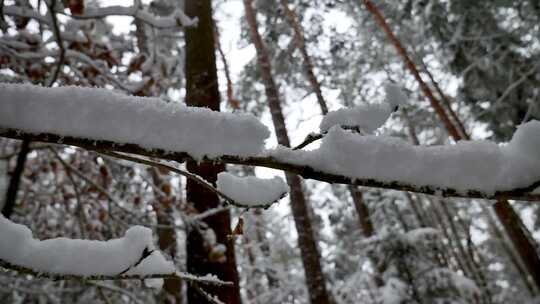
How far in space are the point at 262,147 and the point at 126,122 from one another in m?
0.27

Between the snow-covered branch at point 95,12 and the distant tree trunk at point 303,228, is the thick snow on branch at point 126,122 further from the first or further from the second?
the distant tree trunk at point 303,228

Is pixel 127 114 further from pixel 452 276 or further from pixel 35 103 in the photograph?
pixel 452 276

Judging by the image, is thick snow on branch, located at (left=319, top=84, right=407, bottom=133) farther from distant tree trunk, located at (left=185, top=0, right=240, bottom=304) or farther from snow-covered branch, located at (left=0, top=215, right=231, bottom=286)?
distant tree trunk, located at (left=185, top=0, right=240, bottom=304)

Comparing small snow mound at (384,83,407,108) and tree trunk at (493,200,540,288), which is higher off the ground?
tree trunk at (493,200,540,288)

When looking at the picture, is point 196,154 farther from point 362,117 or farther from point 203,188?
point 203,188

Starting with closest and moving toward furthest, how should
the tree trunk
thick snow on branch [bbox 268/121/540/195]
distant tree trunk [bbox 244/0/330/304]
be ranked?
thick snow on branch [bbox 268/121/540/195] < distant tree trunk [bbox 244/0/330/304] < the tree trunk

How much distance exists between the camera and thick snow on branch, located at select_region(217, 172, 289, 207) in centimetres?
85

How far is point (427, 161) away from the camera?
74 centimetres

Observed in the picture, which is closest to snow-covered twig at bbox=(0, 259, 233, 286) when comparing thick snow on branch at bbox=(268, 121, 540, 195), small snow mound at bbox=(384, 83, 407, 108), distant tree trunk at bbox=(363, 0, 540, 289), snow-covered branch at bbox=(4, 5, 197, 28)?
thick snow on branch at bbox=(268, 121, 540, 195)

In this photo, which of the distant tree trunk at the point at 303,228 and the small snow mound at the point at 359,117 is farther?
the distant tree trunk at the point at 303,228

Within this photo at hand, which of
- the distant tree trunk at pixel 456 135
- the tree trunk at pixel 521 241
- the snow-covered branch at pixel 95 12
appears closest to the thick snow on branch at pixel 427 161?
the snow-covered branch at pixel 95 12

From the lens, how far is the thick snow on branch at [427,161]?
71 cm

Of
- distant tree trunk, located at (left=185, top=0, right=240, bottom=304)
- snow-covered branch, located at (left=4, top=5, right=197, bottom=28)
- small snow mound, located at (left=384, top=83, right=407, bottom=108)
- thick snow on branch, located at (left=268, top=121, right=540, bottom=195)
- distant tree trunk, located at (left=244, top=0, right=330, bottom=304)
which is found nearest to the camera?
thick snow on branch, located at (left=268, top=121, right=540, bottom=195)

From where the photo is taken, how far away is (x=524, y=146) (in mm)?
729
